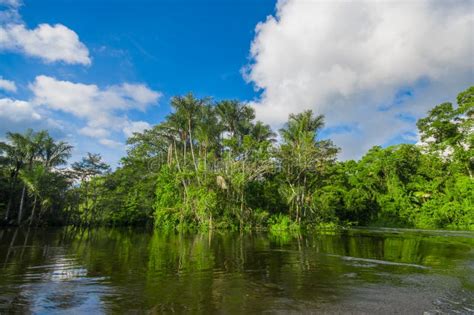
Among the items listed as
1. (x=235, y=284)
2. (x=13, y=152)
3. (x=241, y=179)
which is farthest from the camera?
(x=13, y=152)

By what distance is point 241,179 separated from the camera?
98.5ft

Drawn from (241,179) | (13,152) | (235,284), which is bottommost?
(235,284)

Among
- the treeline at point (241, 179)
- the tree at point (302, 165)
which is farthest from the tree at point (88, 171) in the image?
the tree at point (302, 165)

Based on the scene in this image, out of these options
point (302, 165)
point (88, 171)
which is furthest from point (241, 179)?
point (88, 171)

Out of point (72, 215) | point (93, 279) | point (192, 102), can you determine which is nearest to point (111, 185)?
point (72, 215)

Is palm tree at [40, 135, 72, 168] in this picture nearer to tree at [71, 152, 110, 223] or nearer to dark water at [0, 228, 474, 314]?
tree at [71, 152, 110, 223]

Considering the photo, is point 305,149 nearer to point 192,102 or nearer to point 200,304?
point 192,102

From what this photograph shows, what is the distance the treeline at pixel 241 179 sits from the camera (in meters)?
31.7

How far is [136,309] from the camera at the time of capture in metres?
5.91

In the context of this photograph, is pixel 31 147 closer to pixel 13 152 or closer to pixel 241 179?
pixel 13 152

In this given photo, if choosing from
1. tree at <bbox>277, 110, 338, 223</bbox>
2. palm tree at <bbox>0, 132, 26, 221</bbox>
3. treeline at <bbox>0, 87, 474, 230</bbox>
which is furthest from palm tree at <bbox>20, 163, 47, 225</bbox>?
tree at <bbox>277, 110, 338, 223</bbox>

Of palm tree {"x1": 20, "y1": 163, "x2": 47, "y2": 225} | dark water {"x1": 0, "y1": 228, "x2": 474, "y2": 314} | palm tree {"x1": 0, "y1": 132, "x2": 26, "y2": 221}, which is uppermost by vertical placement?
palm tree {"x1": 0, "y1": 132, "x2": 26, "y2": 221}

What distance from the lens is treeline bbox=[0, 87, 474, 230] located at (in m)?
31.7

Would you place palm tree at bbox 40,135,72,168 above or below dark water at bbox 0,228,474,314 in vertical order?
above
